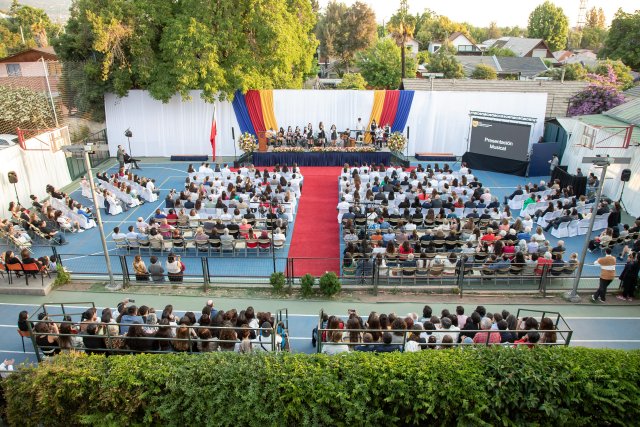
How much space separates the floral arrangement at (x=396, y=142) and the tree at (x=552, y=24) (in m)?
80.1

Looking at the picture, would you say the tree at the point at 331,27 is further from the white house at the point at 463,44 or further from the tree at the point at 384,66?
the white house at the point at 463,44

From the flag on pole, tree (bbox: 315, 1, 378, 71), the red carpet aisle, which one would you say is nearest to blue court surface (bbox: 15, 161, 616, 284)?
the red carpet aisle

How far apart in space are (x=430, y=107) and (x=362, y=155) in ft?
18.9

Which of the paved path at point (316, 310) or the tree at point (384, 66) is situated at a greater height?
the tree at point (384, 66)

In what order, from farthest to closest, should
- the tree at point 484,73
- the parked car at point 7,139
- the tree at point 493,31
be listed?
the tree at point 493,31 < the tree at point 484,73 < the parked car at point 7,139

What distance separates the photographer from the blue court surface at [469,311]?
11.6m

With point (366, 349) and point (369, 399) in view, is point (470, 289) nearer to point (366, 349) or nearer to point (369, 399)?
point (366, 349)

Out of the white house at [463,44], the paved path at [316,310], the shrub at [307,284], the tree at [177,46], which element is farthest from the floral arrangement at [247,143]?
the white house at [463,44]

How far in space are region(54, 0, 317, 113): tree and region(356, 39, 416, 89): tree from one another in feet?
66.7

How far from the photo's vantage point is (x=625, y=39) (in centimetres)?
5500

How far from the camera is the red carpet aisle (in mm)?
16062

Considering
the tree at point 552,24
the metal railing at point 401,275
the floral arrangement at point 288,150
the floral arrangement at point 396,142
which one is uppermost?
the tree at point 552,24

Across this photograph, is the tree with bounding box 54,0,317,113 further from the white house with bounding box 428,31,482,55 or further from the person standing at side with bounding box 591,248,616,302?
the white house with bounding box 428,31,482,55


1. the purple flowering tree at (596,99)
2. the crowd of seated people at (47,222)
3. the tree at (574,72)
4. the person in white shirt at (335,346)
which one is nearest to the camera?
the person in white shirt at (335,346)
